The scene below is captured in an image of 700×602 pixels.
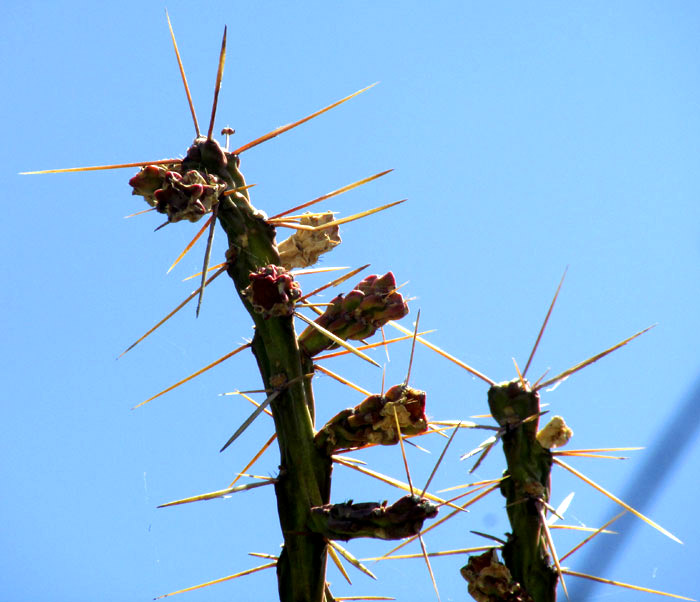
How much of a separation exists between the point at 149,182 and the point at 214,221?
0.13 metres

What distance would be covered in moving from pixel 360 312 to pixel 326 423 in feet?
0.67

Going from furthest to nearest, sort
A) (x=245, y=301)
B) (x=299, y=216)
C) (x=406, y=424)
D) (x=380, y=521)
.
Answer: (x=299, y=216) < (x=245, y=301) < (x=406, y=424) < (x=380, y=521)

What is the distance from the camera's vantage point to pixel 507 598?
131 cm

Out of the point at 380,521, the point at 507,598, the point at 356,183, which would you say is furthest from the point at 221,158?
the point at 507,598

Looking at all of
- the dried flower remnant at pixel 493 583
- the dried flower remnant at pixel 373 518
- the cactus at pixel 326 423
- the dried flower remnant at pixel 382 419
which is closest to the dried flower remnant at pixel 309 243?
the cactus at pixel 326 423

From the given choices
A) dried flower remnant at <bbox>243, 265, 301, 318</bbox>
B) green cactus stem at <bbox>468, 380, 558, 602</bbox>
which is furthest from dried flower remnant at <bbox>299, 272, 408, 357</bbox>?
green cactus stem at <bbox>468, 380, 558, 602</bbox>

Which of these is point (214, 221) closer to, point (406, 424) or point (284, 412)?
point (284, 412)

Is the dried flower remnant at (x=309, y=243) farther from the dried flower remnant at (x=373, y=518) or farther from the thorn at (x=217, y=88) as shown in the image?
the dried flower remnant at (x=373, y=518)

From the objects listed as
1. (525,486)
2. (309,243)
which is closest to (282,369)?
(309,243)

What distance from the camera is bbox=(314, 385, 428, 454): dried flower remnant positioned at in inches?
A: 52.3

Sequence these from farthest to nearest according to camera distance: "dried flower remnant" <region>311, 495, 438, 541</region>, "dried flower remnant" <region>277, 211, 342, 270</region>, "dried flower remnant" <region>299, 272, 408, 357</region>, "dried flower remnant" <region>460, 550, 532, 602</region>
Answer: "dried flower remnant" <region>277, 211, 342, 270</region>, "dried flower remnant" <region>299, 272, 408, 357</region>, "dried flower remnant" <region>460, 550, 532, 602</region>, "dried flower remnant" <region>311, 495, 438, 541</region>

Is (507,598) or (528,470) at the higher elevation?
(528,470)

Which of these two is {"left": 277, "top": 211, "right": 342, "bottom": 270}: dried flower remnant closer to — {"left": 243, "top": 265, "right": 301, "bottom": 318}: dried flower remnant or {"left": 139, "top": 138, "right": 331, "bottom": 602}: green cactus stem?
{"left": 139, "top": 138, "right": 331, "bottom": 602}: green cactus stem

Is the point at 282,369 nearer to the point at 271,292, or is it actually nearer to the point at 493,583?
the point at 271,292
